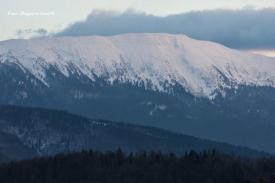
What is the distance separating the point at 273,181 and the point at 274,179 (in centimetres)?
21

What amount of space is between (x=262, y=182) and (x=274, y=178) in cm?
292

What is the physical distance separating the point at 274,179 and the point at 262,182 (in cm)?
234

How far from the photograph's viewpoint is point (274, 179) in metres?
114

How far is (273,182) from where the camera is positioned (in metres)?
113

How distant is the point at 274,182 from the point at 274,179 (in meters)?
1.09

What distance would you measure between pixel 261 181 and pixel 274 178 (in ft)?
7.88

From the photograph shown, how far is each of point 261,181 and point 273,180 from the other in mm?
2288

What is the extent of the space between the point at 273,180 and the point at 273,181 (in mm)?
568

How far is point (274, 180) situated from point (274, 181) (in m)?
0.44

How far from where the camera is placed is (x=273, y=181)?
114 metres

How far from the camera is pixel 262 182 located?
367 ft

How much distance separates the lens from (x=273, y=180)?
4500 inches

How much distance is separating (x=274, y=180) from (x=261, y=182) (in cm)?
197

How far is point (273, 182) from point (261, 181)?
60.5 inches
